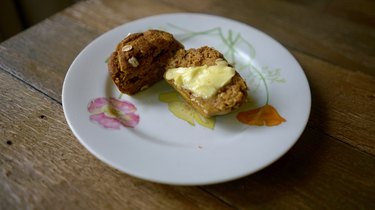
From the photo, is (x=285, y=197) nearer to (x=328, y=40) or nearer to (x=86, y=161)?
(x=86, y=161)

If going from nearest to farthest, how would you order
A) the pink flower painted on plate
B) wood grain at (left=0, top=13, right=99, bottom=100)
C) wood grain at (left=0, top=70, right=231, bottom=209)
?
wood grain at (left=0, top=70, right=231, bottom=209), the pink flower painted on plate, wood grain at (left=0, top=13, right=99, bottom=100)

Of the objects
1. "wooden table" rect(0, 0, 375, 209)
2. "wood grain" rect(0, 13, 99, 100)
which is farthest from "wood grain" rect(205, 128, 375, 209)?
"wood grain" rect(0, 13, 99, 100)

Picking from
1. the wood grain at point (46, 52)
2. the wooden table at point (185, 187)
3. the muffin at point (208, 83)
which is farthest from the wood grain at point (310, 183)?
the wood grain at point (46, 52)

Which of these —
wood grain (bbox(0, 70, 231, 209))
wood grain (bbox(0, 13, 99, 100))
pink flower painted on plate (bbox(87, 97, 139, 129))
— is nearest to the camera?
wood grain (bbox(0, 70, 231, 209))

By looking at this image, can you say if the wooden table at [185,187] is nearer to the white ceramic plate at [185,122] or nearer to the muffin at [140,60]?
the white ceramic plate at [185,122]

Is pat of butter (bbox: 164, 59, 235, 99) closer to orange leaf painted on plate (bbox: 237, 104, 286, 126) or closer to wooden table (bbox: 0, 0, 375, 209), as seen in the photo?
orange leaf painted on plate (bbox: 237, 104, 286, 126)

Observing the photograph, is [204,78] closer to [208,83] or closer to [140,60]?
[208,83]

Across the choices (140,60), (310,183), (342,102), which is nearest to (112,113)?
(140,60)
